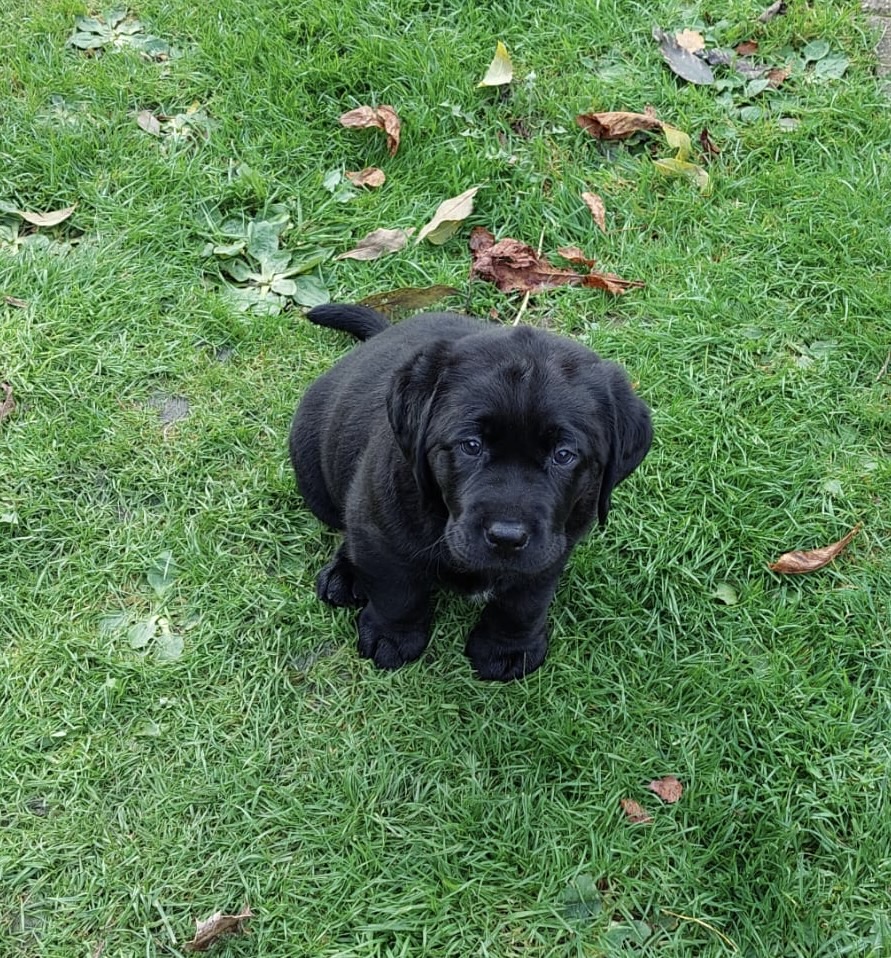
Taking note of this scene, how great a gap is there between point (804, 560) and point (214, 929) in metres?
2.16

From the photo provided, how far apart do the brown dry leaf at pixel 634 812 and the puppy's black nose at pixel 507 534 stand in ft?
3.25

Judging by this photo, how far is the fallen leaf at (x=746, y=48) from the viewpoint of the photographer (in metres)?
4.82

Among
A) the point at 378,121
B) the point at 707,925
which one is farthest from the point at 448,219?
the point at 707,925

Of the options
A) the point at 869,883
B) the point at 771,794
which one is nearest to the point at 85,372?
the point at 771,794

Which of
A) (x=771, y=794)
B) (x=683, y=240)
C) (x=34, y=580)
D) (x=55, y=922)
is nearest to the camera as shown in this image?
(x=55, y=922)

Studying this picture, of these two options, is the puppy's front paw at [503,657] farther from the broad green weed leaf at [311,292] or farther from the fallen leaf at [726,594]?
the broad green weed leaf at [311,292]

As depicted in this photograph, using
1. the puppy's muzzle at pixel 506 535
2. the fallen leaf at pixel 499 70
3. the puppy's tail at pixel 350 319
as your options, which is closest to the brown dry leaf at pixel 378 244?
the puppy's tail at pixel 350 319

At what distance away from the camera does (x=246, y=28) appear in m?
4.74

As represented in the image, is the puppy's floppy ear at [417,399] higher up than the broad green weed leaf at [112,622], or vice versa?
the puppy's floppy ear at [417,399]

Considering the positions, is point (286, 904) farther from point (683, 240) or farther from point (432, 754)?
point (683, 240)

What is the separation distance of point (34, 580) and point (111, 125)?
86.0 inches

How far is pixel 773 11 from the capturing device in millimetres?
4918

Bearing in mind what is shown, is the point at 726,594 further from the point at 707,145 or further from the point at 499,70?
the point at 499,70

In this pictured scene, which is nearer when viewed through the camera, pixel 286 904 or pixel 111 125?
pixel 286 904
